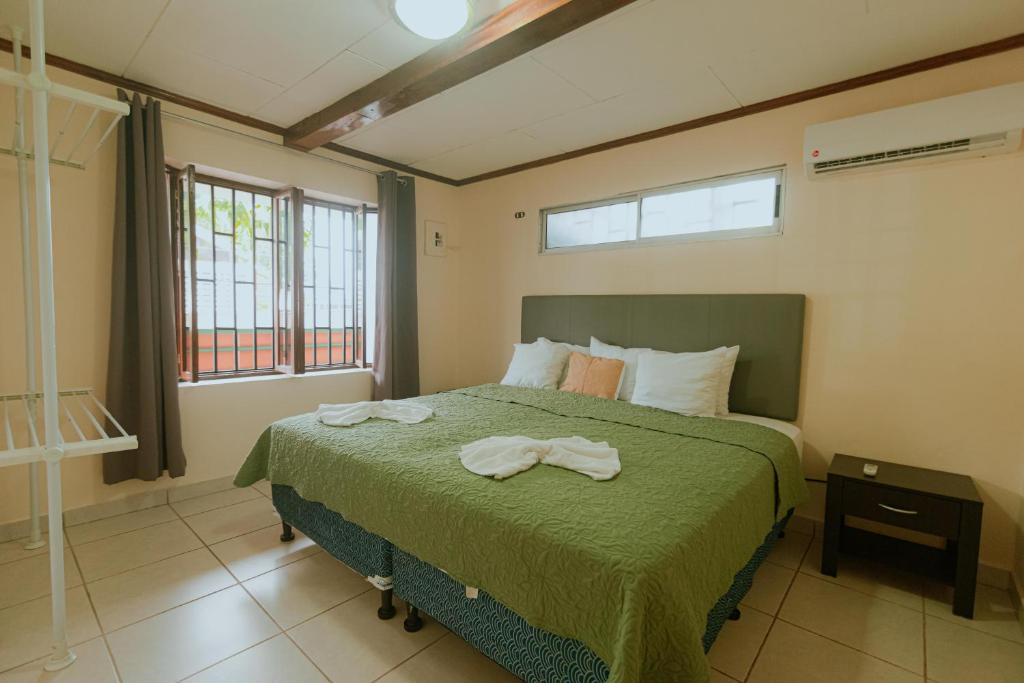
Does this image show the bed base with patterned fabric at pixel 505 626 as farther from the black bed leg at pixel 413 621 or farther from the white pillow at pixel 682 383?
the white pillow at pixel 682 383

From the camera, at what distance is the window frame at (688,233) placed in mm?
2641

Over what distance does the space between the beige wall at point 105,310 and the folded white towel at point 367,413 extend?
1.14 meters

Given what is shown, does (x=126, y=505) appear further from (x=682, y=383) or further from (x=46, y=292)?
(x=682, y=383)

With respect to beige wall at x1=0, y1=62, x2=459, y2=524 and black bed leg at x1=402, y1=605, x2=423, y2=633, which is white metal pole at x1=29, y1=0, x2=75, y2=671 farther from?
beige wall at x1=0, y1=62, x2=459, y2=524

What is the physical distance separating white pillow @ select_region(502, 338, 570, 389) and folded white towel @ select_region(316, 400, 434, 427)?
0.93m

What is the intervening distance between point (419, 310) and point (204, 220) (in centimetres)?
167

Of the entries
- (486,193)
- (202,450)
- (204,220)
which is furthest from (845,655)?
(204,220)

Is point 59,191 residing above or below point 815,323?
above

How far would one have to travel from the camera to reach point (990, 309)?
2070 millimetres

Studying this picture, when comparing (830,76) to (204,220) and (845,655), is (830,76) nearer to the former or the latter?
(845,655)

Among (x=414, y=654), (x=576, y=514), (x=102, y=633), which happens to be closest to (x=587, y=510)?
(x=576, y=514)

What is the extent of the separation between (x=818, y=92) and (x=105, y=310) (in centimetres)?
400

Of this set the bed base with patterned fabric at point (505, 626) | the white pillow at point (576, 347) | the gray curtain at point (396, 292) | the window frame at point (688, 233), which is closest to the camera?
the bed base with patterned fabric at point (505, 626)

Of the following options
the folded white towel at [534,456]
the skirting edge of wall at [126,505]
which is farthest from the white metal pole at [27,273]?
the folded white towel at [534,456]
